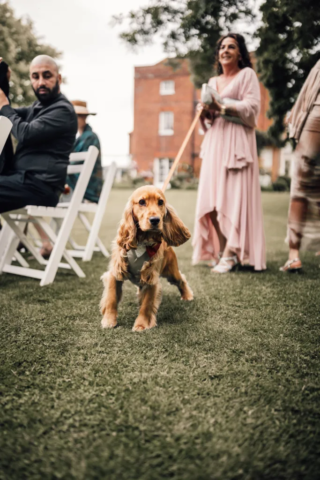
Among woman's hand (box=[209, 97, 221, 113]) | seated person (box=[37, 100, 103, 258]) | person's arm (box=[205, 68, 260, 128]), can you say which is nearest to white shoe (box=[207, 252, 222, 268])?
person's arm (box=[205, 68, 260, 128])

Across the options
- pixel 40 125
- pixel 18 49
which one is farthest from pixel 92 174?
pixel 18 49

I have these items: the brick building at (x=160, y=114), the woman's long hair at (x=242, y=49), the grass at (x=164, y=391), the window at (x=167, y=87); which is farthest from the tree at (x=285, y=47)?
the window at (x=167, y=87)

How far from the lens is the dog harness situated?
94.3 inches

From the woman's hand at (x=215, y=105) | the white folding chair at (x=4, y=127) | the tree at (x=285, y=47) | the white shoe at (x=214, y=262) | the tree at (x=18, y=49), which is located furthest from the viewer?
the tree at (x=18, y=49)

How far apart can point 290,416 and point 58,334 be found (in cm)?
141

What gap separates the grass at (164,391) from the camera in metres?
1.21

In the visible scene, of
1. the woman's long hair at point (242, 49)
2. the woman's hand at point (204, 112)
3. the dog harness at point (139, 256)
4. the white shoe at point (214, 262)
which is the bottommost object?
the white shoe at point (214, 262)

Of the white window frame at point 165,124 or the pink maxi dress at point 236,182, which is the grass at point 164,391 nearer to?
the pink maxi dress at point 236,182

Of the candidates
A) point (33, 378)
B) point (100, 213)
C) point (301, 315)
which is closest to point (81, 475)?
point (33, 378)

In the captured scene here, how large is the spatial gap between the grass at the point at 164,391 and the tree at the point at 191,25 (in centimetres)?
581

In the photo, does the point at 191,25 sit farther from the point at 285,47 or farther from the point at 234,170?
the point at 234,170

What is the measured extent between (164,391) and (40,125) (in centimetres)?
260

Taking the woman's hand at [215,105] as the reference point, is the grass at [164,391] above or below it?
below

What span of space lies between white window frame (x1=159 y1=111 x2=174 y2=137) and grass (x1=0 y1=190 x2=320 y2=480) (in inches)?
1023
